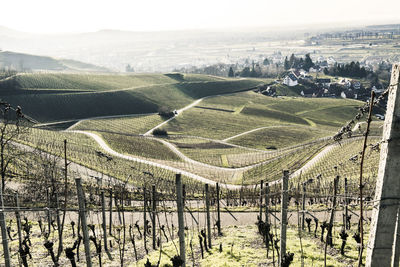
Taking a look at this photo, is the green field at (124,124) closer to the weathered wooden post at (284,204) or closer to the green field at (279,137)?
the green field at (279,137)

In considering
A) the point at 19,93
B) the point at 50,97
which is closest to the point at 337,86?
the point at 50,97

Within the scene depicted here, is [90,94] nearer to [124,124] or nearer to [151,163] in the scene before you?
[124,124]

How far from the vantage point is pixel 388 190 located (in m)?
7.02

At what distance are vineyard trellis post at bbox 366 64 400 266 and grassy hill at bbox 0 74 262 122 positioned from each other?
12455cm

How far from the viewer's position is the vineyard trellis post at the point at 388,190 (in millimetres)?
6785

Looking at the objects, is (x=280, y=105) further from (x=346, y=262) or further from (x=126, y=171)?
(x=346, y=262)

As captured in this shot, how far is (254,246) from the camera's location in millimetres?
18484

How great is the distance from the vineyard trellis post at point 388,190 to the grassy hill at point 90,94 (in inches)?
4903

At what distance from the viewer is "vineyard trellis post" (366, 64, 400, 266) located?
22.3 feet

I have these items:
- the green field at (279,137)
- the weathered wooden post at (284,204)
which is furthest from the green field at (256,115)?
the weathered wooden post at (284,204)

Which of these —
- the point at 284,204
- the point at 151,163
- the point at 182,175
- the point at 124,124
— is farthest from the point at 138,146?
the point at 284,204

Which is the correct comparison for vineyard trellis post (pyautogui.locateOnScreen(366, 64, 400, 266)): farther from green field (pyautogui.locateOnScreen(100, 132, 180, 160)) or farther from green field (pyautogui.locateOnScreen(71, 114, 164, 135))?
green field (pyautogui.locateOnScreen(71, 114, 164, 135))

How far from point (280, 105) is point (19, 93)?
4445 inches

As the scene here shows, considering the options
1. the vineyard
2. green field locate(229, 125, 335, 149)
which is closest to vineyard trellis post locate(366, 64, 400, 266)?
the vineyard
